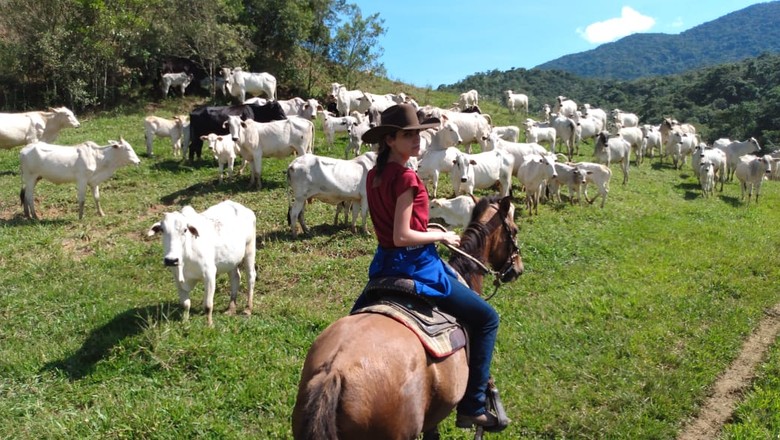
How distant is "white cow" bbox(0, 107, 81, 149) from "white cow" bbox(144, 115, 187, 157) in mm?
2159

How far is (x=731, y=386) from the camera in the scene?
22.2 feet

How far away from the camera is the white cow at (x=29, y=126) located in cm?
1627

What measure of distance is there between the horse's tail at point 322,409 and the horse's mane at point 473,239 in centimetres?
231

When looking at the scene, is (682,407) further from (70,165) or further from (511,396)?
(70,165)

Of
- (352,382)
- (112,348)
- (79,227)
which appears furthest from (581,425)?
(79,227)

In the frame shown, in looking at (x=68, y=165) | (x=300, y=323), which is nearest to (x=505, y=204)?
(x=300, y=323)

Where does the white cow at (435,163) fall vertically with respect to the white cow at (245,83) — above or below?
below

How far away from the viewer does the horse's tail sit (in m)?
3.00

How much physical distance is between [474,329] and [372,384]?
4.45ft

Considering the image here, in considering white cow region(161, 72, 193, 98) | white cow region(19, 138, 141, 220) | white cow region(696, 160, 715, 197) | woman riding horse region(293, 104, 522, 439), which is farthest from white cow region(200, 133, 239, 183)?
white cow region(696, 160, 715, 197)

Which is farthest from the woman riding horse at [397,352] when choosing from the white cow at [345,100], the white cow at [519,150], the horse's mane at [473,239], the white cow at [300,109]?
the white cow at [345,100]

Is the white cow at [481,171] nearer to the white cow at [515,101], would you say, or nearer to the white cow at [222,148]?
the white cow at [222,148]

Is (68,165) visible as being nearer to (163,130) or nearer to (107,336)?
(163,130)

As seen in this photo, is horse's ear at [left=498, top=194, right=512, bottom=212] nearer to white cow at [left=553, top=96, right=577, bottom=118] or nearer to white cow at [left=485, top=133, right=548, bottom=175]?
white cow at [left=485, top=133, right=548, bottom=175]
